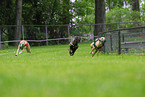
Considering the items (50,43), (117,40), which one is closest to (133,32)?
(117,40)

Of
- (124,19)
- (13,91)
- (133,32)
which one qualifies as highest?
(124,19)

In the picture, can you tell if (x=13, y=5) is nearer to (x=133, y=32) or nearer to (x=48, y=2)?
(x=48, y=2)

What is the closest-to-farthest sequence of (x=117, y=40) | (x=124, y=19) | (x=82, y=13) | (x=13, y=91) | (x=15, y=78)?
(x=13, y=91), (x=15, y=78), (x=117, y=40), (x=82, y=13), (x=124, y=19)

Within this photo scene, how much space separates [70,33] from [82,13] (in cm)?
872

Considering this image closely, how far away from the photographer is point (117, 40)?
1319 cm

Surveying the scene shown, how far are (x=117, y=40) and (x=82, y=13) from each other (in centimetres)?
2592

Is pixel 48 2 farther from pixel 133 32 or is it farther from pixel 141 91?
pixel 141 91

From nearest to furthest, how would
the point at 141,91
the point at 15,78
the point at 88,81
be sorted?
1. the point at 141,91
2. the point at 88,81
3. the point at 15,78

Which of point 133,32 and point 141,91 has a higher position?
point 133,32

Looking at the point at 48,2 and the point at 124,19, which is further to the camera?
the point at 124,19

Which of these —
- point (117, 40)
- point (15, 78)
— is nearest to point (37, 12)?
point (117, 40)

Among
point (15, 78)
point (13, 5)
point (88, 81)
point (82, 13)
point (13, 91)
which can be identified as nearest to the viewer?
point (13, 91)

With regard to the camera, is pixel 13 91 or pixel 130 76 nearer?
pixel 13 91

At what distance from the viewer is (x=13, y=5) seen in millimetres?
32094
